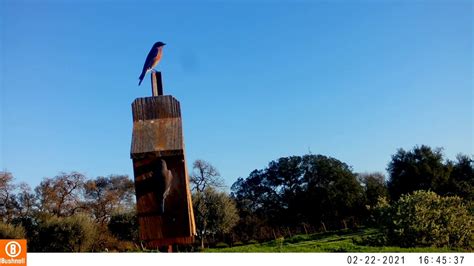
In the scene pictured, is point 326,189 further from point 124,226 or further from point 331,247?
point 331,247

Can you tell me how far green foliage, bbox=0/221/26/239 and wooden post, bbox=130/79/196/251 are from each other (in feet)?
39.7

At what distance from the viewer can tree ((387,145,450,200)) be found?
1903 centimetres

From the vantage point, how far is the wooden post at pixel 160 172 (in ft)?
8.86

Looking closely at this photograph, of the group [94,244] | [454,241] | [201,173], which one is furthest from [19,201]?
[454,241]

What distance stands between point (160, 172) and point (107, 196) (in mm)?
18115

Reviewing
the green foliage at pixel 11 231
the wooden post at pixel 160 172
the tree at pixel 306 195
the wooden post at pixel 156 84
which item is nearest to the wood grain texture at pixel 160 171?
the wooden post at pixel 160 172

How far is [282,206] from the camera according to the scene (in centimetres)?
2323

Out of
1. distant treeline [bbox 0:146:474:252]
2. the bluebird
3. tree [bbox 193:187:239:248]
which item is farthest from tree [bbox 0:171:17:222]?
the bluebird

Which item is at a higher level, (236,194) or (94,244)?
(236,194)

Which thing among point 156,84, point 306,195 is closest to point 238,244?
point 306,195
